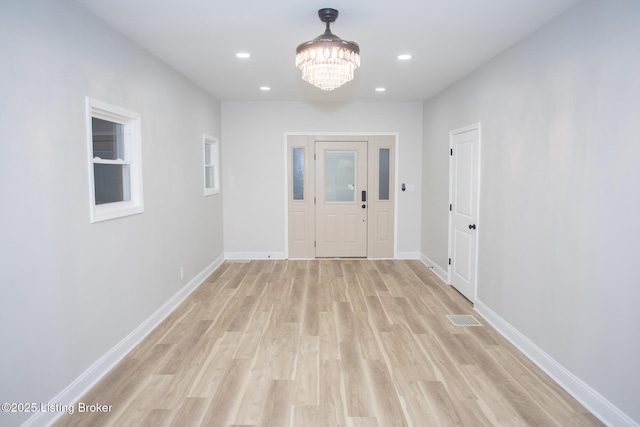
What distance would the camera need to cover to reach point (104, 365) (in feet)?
9.60

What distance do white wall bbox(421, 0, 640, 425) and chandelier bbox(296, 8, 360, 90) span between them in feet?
5.09

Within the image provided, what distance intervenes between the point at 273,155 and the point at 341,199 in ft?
4.65

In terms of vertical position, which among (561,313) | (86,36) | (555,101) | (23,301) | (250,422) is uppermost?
(86,36)

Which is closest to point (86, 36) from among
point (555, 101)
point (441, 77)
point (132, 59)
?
point (132, 59)

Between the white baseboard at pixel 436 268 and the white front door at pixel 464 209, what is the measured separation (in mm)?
190

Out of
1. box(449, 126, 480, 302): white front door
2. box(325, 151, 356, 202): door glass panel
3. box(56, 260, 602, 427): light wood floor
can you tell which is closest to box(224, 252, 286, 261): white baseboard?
box(325, 151, 356, 202): door glass panel

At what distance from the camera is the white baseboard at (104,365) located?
231 centimetres

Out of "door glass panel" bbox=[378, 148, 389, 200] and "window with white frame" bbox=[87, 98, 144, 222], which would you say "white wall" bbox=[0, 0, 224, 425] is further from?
"door glass panel" bbox=[378, 148, 389, 200]

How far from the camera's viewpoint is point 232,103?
21.7ft

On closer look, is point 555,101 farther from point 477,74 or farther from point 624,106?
point 477,74

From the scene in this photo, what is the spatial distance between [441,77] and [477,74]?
0.54 meters

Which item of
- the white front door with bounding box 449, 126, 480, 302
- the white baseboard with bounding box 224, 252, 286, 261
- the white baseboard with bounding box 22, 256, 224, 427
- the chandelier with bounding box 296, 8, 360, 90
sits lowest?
the white baseboard with bounding box 22, 256, 224, 427

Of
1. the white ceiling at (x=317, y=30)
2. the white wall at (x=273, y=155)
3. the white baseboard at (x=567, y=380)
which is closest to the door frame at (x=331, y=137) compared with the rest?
the white wall at (x=273, y=155)

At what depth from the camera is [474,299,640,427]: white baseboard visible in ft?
7.57
